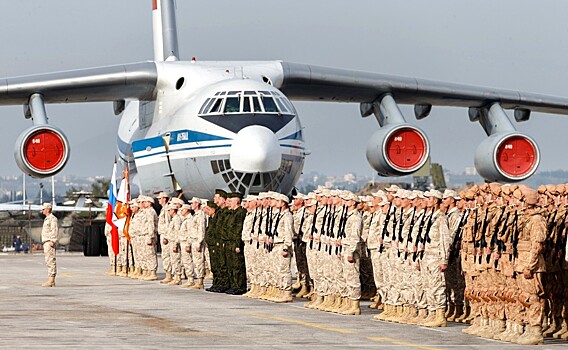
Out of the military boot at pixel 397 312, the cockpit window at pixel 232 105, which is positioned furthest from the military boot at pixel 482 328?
the cockpit window at pixel 232 105

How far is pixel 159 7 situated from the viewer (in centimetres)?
3084

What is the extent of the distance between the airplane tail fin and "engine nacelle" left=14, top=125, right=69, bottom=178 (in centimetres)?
653

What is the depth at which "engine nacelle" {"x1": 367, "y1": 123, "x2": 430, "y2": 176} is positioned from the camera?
2522 cm

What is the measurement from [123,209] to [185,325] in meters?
11.5

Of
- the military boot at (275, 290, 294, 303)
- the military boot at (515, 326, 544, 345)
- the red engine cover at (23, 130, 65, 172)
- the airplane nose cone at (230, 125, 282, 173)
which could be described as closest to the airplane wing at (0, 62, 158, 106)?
the red engine cover at (23, 130, 65, 172)

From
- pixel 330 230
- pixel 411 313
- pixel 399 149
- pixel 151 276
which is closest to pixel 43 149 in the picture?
pixel 151 276

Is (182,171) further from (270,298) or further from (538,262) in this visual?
(538,262)

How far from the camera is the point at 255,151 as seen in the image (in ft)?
73.0

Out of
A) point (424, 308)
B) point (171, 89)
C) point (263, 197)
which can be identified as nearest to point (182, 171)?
point (171, 89)

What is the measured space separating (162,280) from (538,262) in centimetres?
1108

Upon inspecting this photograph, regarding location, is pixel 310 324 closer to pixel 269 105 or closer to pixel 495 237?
pixel 495 237

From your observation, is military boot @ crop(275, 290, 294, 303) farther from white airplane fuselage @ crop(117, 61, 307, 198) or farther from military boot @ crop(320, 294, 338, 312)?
white airplane fuselage @ crop(117, 61, 307, 198)

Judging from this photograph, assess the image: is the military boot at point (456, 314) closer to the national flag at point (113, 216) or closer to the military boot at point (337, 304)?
the military boot at point (337, 304)

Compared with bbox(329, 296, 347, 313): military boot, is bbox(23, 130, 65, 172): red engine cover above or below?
above
